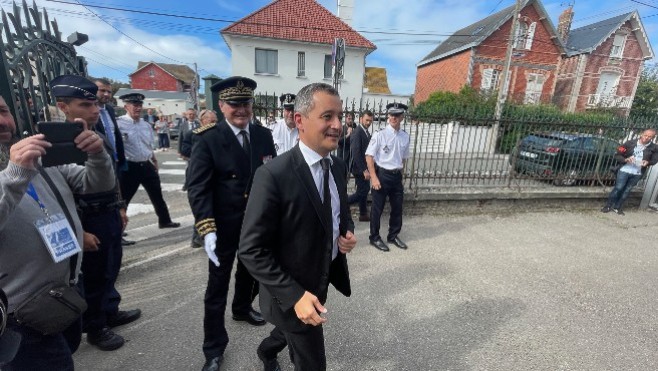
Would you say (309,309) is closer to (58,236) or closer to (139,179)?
(58,236)

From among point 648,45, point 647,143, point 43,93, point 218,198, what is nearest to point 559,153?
point 647,143

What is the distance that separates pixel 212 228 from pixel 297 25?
73.3 feet

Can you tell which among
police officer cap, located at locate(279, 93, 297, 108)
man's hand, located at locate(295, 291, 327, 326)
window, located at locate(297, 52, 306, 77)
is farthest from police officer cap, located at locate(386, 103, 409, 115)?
window, located at locate(297, 52, 306, 77)

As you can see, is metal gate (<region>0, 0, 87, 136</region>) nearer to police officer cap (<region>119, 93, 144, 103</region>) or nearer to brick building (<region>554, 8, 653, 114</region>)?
police officer cap (<region>119, 93, 144, 103</region>)

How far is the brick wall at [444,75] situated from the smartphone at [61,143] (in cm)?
2591

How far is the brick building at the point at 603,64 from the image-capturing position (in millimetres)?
24438

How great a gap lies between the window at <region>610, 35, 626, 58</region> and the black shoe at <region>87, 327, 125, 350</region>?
1392 inches

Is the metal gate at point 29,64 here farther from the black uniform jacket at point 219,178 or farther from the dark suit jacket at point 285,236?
the dark suit jacket at point 285,236

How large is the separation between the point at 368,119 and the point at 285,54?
59.7ft

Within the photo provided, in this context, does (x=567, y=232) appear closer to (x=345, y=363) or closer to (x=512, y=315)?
(x=512, y=315)

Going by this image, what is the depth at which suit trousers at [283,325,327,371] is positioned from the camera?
5.45ft

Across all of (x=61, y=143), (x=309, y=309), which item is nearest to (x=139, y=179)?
(x=61, y=143)

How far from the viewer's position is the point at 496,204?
6410 millimetres

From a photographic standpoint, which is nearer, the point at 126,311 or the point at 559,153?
the point at 126,311
